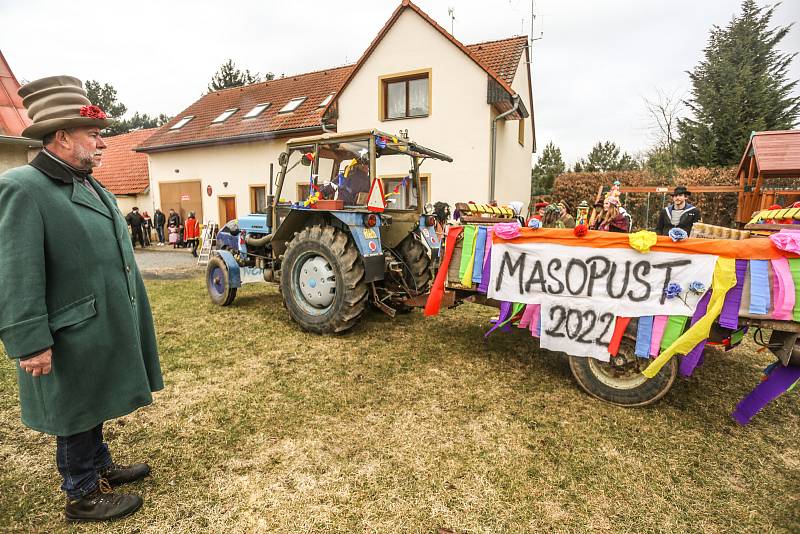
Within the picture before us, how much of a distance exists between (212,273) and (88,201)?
14.4 ft

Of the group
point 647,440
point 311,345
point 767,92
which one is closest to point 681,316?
point 647,440

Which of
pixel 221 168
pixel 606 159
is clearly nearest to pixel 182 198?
pixel 221 168

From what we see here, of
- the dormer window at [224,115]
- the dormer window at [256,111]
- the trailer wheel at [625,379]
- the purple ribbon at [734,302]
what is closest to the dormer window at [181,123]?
the dormer window at [224,115]

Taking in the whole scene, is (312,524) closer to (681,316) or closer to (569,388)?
(569,388)

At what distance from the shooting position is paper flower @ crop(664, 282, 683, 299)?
8.95 feet

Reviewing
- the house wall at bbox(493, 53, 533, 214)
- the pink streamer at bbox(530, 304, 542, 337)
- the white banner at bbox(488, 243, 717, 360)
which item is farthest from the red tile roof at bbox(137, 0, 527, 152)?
the pink streamer at bbox(530, 304, 542, 337)

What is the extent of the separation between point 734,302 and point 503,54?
10.4 metres

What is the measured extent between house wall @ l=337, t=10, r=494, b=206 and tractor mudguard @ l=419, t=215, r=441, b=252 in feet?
16.9

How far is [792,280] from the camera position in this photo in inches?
94.8

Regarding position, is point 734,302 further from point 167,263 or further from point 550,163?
point 550,163

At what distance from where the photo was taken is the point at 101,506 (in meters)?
1.96

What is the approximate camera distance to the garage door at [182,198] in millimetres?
14711

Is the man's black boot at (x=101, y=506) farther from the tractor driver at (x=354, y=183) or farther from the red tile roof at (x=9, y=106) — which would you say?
the red tile roof at (x=9, y=106)

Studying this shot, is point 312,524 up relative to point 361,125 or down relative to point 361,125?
down
